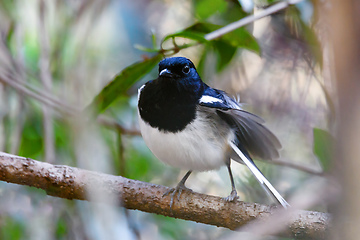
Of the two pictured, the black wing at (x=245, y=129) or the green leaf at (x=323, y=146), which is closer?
the green leaf at (x=323, y=146)

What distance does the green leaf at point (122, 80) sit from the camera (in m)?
2.28

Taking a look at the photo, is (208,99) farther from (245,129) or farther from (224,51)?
(224,51)

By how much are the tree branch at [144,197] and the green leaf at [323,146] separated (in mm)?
376

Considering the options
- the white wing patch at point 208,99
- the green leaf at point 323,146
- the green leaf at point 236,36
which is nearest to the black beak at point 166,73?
the white wing patch at point 208,99

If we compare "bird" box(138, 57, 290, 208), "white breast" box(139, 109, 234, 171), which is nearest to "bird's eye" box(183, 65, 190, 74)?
"bird" box(138, 57, 290, 208)

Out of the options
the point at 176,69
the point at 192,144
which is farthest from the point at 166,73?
the point at 192,144

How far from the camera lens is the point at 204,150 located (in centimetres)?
217

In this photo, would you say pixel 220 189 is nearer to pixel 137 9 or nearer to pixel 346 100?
pixel 137 9

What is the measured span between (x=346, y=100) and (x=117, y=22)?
9.88 ft

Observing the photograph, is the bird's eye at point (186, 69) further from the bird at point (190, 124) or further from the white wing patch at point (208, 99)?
the white wing patch at point (208, 99)

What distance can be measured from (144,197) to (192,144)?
369 mm

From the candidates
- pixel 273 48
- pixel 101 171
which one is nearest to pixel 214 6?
pixel 273 48

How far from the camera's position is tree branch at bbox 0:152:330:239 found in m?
1.76

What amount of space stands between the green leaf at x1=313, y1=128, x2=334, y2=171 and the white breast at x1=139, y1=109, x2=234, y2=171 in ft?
1.49
